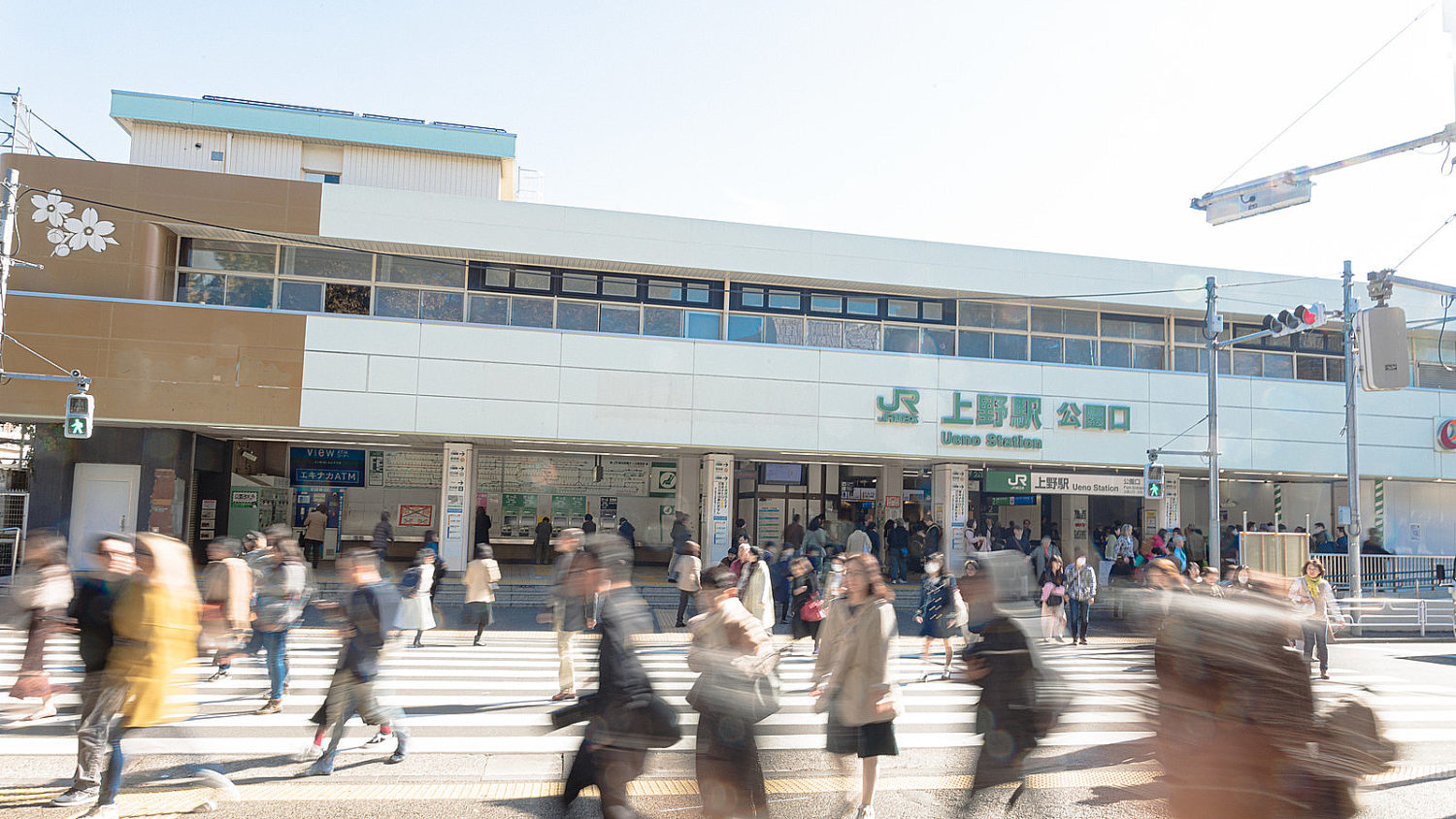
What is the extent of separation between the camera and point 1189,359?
83.1 feet

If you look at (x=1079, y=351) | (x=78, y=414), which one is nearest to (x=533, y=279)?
(x=78, y=414)

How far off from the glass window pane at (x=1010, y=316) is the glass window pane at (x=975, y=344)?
0.50 m

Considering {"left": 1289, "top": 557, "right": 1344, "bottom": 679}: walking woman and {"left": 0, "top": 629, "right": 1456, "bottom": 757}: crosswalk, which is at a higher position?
{"left": 1289, "top": 557, "right": 1344, "bottom": 679}: walking woman

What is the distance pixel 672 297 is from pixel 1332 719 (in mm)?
19110

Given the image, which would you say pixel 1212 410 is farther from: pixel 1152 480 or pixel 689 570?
pixel 689 570

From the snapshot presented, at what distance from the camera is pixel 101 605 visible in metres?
5.70

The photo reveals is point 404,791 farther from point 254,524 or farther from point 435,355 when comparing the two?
point 254,524

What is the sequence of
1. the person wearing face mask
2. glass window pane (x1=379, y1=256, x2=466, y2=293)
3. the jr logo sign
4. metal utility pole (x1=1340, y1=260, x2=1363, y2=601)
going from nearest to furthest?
the person wearing face mask → metal utility pole (x1=1340, y1=260, x2=1363, y2=601) → glass window pane (x1=379, y1=256, x2=466, y2=293) → the jr logo sign

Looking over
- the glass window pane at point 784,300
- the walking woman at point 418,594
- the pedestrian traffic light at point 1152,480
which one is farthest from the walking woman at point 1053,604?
the walking woman at point 418,594

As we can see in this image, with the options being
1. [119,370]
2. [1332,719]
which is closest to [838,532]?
[119,370]

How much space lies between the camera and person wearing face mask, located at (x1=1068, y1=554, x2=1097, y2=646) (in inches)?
597

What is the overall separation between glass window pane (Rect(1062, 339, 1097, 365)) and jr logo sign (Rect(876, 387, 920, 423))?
477 centimetres

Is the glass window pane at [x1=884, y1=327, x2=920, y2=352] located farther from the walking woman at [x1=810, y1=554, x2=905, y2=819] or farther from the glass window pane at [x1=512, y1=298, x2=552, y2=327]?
the walking woman at [x1=810, y1=554, x2=905, y2=819]

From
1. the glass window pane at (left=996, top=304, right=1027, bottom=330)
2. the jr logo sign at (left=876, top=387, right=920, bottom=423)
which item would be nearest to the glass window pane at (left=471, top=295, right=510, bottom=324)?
the jr logo sign at (left=876, top=387, right=920, bottom=423)
